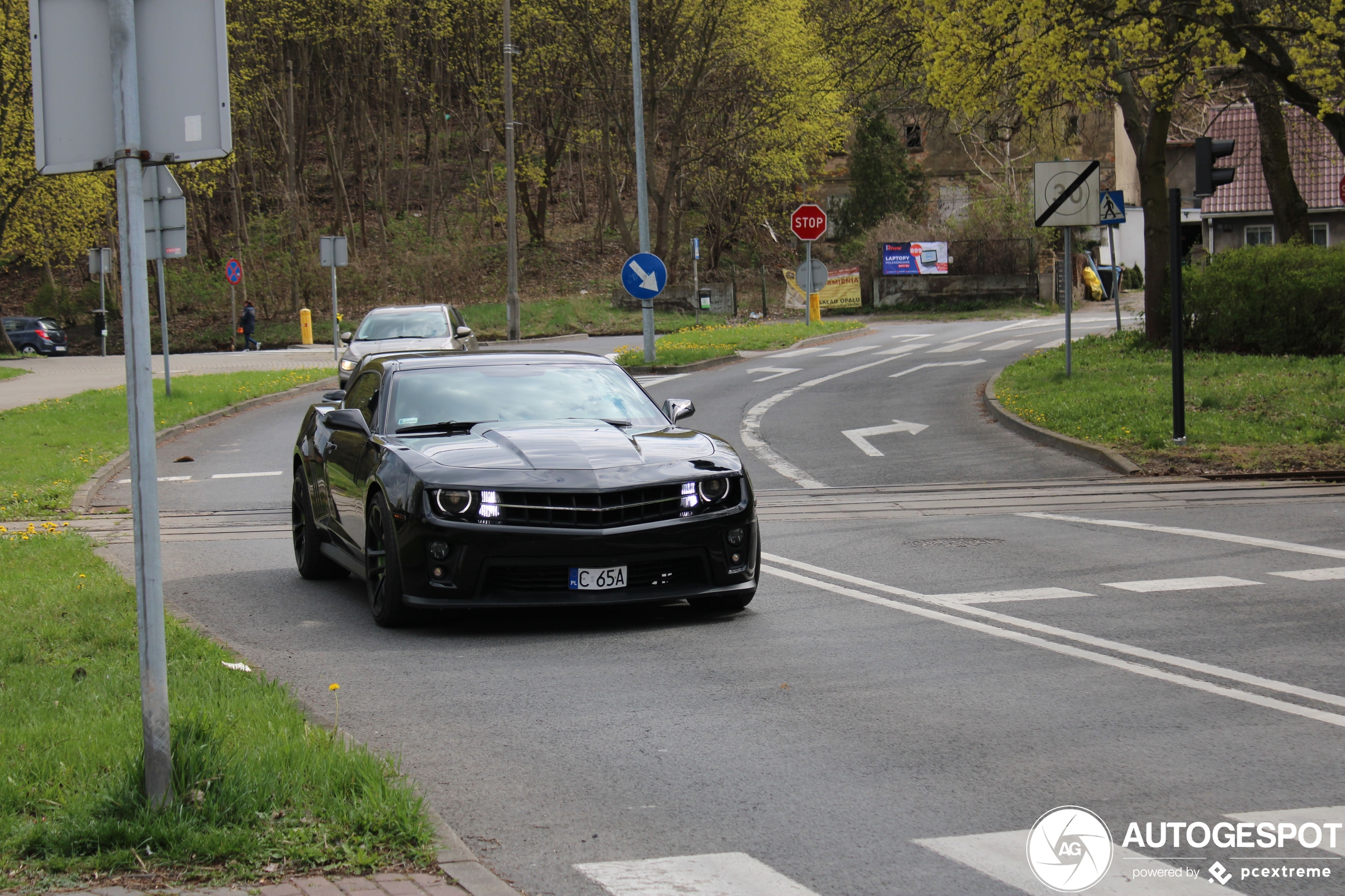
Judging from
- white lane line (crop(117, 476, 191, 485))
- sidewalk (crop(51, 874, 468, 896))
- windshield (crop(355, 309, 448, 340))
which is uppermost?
windshield (crop(355, 309, 448, 340))

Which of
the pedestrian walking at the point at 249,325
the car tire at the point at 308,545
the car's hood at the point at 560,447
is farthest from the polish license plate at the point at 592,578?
the pedestrian walking at the point at 249,325

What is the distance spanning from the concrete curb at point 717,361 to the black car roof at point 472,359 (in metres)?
16.2

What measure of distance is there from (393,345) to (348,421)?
17189mm

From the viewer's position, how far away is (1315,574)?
9203 mm

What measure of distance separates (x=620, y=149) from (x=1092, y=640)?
53370mm

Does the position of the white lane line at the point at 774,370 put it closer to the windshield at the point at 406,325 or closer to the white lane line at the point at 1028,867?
the windshield at the point at 406,325

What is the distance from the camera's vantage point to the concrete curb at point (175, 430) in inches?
575

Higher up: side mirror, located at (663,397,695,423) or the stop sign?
the stop sign

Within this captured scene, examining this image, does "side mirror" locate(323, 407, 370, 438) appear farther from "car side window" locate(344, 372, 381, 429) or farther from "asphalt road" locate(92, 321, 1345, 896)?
"asphalt road" locate(92, 321, 1345, 896)

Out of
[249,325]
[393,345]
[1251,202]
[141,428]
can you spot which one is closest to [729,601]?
[141,428]

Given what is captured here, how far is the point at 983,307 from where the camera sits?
4962 centimetres

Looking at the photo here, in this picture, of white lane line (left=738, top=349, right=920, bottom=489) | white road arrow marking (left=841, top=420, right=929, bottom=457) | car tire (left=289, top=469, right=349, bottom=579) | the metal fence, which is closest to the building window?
the metal fence

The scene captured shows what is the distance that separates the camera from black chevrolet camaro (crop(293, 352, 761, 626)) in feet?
25.0

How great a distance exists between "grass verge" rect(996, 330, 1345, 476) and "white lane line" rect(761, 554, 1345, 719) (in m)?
6.60
